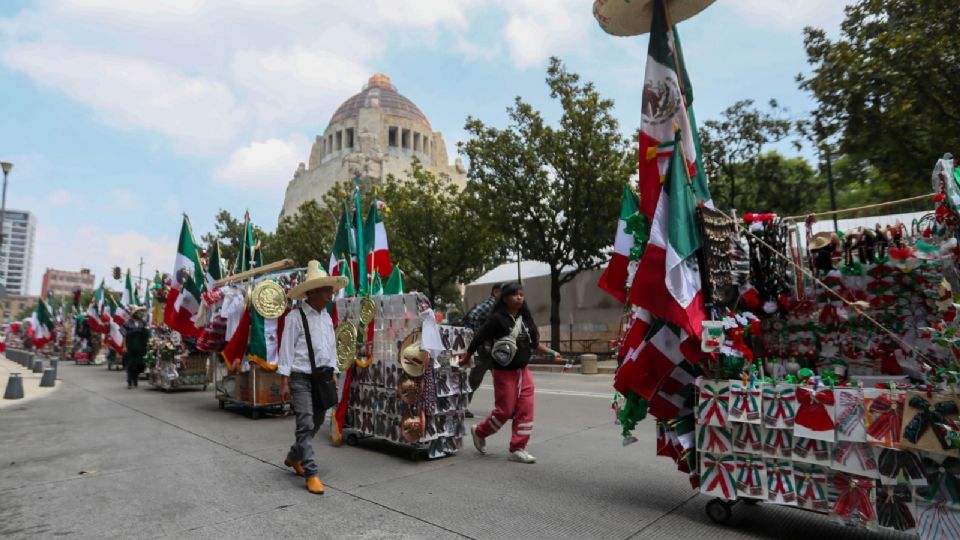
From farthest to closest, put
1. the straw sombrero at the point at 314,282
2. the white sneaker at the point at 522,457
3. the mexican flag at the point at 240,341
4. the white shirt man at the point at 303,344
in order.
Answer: the mexican flag at the point at 240,341 → the white sneaker at the point at 522,457 → the straw sombrero at the point at 314,282 → the white shirt man at the point at 303,344

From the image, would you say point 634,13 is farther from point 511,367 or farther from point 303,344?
point 303,344

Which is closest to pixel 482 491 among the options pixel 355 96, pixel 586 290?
pixel 586 290

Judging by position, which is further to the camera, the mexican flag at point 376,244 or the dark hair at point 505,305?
the mexican flag at point 376,244

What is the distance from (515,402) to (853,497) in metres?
3.17

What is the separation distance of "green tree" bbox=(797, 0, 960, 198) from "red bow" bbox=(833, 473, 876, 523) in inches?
439

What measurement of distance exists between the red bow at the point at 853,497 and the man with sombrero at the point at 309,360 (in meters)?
4.08

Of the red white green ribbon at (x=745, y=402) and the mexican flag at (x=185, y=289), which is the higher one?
the mexican flag at (x=185, y=289)

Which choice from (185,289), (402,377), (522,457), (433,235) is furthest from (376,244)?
(433,235)

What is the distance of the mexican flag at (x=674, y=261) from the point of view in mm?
4062

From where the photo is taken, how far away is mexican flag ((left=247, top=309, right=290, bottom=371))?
9.11m

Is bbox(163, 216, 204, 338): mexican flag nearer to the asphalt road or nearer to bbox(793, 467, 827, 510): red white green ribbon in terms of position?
the asphalt road

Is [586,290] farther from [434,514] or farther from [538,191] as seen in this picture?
[434,514]

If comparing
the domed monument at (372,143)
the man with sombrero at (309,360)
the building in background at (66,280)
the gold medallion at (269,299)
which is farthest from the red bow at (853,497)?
the building in background at (66,280)

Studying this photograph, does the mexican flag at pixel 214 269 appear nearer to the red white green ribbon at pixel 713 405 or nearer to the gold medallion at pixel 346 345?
the gold medallion at pixel 346 345
